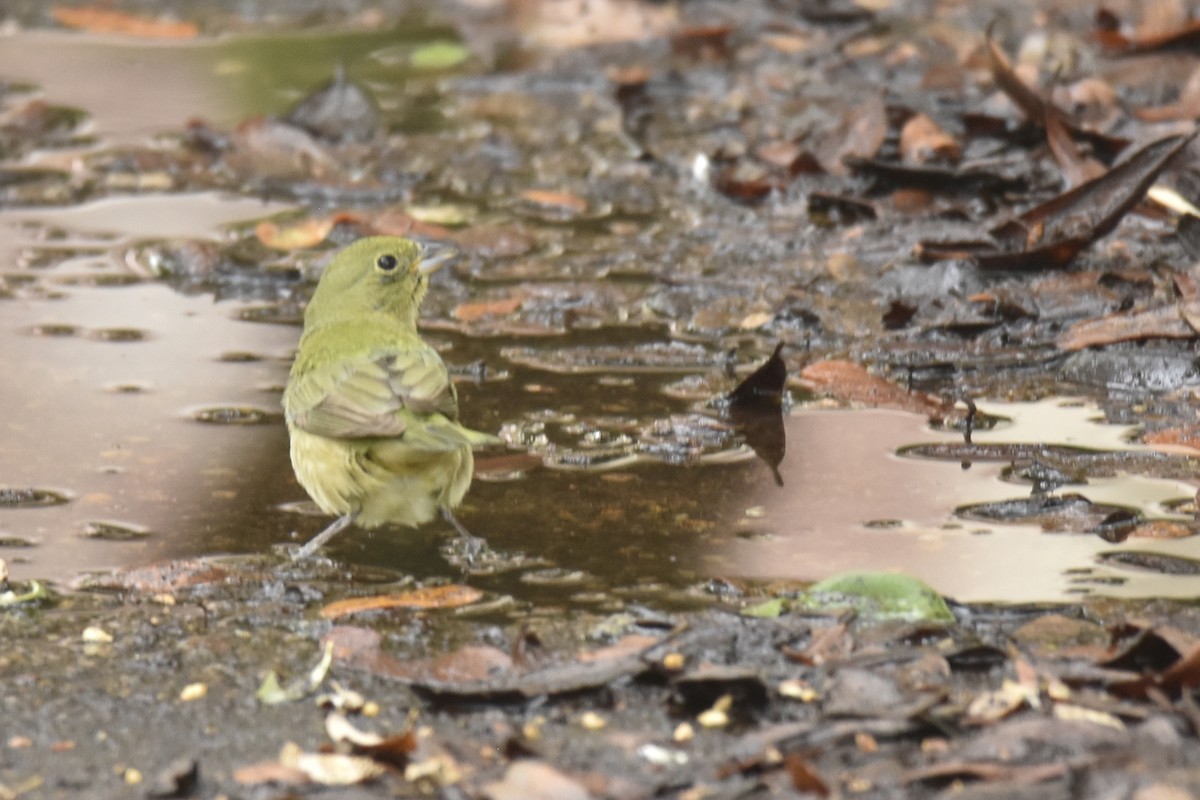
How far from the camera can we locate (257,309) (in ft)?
22.1

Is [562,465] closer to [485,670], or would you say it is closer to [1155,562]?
[485,670]

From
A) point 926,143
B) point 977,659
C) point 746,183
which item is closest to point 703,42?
point 926,143

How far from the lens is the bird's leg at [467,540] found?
448cm

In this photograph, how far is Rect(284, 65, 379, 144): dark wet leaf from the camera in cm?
890

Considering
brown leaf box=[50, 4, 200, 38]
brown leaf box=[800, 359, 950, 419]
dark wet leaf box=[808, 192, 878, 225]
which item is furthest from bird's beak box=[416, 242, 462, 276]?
brown leaf box=[50, 4, 200, 38]

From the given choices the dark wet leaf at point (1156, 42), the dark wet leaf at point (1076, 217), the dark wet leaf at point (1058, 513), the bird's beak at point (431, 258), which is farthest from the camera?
the dark wet leaf at point (1156, 42)

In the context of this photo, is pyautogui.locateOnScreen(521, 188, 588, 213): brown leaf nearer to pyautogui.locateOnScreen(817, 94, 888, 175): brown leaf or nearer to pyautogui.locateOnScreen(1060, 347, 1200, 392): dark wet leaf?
pyautogui.locateOnScreen(817, 94, 888, 175): brown leaf

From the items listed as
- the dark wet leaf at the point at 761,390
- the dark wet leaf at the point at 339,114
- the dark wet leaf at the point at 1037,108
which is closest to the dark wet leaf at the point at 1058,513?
the dark wet leaf at the point at 761,390

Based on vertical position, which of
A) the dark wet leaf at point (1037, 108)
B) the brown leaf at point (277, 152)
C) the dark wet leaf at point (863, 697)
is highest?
the dark wet leaf at point (1037, 108)

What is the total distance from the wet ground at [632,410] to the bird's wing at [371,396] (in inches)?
12.2

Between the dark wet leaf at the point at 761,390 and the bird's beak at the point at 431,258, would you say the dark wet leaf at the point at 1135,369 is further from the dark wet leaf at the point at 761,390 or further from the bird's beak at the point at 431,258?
the bird's beak at the point at 431,258

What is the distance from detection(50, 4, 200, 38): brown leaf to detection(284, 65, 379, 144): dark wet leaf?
105 inches

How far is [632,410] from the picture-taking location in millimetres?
5453

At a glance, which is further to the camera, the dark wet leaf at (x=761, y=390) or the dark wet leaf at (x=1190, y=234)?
the dark wet leaf at (x=1190, y=234)
